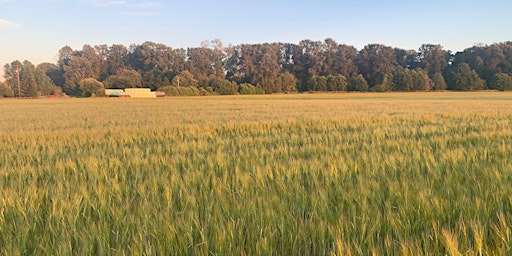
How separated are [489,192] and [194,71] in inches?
3684

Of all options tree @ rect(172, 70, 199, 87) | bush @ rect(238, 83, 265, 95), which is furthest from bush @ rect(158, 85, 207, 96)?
bush @ rect(238, 83, 265, 95)

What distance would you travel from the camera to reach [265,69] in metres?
90.2

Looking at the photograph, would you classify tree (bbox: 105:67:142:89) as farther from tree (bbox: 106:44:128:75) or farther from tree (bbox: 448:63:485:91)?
tree (bbox: 448:63:485:91)

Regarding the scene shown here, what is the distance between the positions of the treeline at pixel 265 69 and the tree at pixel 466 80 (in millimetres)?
212

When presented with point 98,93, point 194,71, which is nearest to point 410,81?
point 194,71

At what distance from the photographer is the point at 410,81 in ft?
257

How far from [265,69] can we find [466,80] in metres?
50.0

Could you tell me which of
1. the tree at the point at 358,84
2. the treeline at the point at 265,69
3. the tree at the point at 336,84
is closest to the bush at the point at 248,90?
the treeline at the point at 265,69

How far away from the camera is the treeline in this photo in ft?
255

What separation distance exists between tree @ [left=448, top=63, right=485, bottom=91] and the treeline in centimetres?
21

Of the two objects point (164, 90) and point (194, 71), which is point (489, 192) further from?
point (194, 71)

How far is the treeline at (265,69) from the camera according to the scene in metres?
77.7

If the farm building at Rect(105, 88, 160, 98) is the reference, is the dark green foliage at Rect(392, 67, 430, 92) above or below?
above

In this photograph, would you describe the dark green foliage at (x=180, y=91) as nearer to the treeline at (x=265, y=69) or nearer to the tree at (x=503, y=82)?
the treeline at (x=265, y=69)
